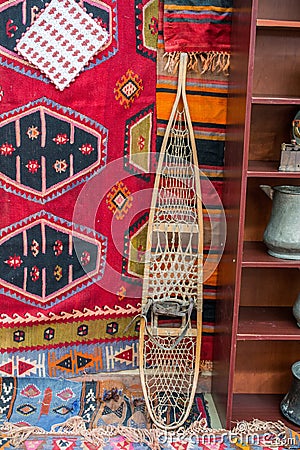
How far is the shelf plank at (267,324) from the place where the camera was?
2121 mm

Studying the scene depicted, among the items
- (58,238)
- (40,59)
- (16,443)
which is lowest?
(16,443)

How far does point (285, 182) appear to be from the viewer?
2.26 metres

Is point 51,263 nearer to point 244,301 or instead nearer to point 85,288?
point 85,288

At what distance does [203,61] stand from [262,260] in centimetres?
83

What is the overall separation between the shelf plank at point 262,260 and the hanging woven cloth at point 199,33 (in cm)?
74

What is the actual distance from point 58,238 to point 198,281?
626 millimetres

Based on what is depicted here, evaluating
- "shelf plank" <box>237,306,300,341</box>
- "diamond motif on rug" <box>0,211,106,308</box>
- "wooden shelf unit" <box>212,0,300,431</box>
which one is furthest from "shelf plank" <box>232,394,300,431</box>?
"diamond motif on rug" <box>0,211,106,308</box>

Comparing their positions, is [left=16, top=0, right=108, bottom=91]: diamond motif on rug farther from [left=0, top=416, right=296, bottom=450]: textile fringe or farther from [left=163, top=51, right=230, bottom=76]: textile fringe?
[left=0, top=416, right=296, bottom=450]: textile fringe

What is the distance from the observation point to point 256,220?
229 cm

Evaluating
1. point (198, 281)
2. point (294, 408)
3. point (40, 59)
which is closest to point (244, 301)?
point (198, 281)

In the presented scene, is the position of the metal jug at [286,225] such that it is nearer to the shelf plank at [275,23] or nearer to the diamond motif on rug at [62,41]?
the shelf plank at [275,23]

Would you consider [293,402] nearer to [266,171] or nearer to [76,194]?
[266,171]

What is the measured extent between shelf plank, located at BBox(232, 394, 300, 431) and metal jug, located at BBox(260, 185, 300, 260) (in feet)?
2.36

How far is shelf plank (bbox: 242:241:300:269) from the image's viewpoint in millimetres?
2037
